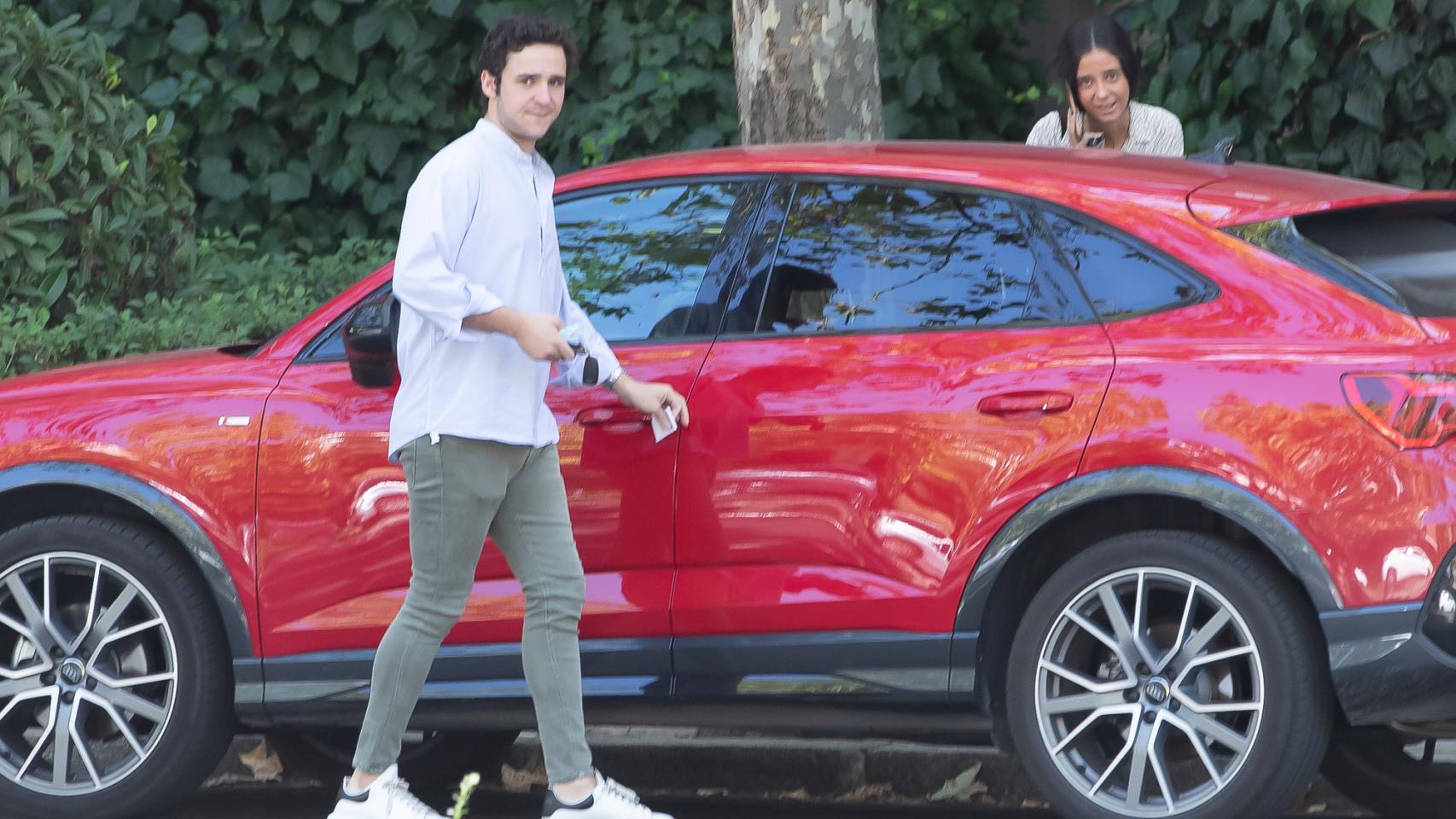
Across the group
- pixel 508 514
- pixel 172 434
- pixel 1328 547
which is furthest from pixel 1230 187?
pixel 172 434

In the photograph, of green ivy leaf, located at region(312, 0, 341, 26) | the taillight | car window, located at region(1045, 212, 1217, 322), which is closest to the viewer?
the taillight

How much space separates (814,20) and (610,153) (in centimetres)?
232

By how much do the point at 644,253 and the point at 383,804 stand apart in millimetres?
1402

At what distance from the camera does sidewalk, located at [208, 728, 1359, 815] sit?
5.65 m

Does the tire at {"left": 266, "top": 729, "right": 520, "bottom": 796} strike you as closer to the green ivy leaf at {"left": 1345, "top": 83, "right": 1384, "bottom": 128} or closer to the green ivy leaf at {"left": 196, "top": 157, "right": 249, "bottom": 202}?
the green ivy leaf at {"left": 1345, "top": 83, "right": 1384, "bottom": 128}

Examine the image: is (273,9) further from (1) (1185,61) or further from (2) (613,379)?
(2) (613,379)

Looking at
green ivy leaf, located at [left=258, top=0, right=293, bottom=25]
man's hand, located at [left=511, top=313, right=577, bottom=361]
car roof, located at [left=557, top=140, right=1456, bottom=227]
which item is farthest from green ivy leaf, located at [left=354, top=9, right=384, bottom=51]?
man's hand, located at [left=511, top=313, right=577, bottom=361]

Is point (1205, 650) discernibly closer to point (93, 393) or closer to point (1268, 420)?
point (1268, 420)

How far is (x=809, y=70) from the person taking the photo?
7.00m

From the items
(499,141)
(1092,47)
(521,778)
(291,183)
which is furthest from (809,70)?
(291,183)

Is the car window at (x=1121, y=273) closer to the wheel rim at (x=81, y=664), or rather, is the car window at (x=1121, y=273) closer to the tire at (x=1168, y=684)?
the tire at (x=1168, y=684)

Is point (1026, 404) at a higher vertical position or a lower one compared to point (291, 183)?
higher

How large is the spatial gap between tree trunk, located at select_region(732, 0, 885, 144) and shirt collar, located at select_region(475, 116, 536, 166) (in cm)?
253

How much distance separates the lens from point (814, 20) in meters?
7.00
